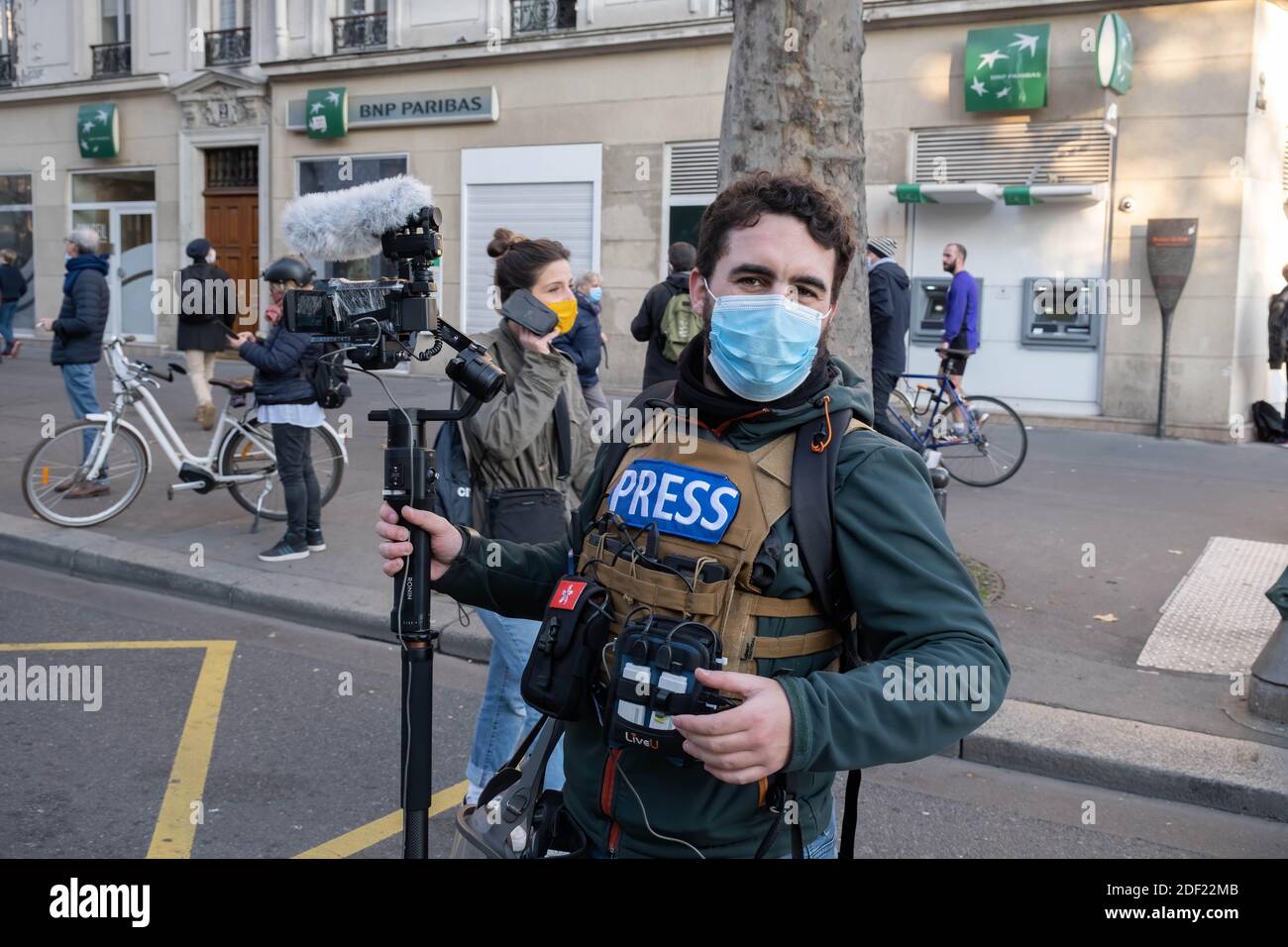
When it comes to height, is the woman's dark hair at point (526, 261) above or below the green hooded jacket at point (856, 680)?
above

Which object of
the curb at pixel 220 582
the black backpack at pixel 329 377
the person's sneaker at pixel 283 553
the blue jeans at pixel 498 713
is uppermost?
the black backpack at pixel 329 377

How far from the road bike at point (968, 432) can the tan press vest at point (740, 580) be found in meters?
8.62

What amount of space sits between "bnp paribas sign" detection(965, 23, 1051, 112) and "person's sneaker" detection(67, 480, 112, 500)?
9.91 meters

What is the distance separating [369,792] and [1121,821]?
2.79 metres

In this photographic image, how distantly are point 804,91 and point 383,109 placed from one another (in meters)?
13.7

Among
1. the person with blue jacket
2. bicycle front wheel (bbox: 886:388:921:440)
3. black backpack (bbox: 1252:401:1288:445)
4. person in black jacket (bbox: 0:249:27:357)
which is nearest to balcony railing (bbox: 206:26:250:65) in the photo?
person in black jacket (bbox: 0:249:27:357)

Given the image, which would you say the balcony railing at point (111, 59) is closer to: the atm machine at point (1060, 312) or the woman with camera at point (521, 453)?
the atm machine at point (1060, 312)

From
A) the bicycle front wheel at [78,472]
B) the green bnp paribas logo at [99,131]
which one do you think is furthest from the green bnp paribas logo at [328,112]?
the bicycle front wheel at [78,472]

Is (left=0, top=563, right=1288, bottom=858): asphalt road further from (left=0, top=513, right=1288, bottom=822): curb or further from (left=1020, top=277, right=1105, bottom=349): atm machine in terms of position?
(left=1020, top=277, right=1105, bottom=349): atm machine

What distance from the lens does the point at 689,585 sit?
1.95m

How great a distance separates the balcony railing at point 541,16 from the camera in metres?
17.4

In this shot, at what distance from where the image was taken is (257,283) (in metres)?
20.9

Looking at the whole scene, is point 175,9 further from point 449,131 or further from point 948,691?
point 948,691
